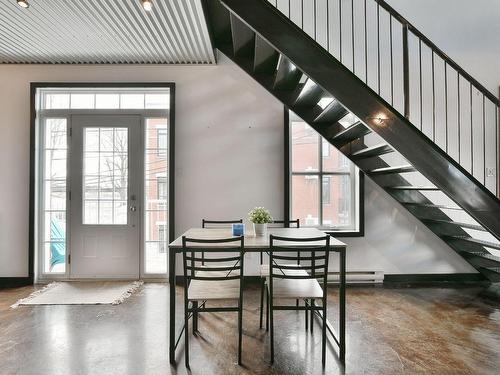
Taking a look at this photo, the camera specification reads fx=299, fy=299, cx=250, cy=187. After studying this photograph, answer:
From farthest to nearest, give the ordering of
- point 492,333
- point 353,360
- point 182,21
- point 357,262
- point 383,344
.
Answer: point 357,262
point 182,21
point 492,333
point 383,344
point 353,360

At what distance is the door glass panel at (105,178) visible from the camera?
4258 mm

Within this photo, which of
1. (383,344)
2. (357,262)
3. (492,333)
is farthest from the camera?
(357,262)

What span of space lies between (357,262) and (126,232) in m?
3.28

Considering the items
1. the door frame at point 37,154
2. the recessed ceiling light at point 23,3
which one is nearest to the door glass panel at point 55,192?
the door frame at point 37,154

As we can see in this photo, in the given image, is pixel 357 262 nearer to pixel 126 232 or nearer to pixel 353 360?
pixel 353 360

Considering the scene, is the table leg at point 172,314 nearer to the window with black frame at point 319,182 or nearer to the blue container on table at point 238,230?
the blue container on table at point 238,230

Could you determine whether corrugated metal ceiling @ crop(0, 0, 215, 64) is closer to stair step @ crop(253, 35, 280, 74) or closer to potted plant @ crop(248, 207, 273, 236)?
stair step @ crop(253, 35, 280, 74)

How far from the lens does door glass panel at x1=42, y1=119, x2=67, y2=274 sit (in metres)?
4.29

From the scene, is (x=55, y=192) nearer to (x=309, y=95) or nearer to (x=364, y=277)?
(x=309, y=95)

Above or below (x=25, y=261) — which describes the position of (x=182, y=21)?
above

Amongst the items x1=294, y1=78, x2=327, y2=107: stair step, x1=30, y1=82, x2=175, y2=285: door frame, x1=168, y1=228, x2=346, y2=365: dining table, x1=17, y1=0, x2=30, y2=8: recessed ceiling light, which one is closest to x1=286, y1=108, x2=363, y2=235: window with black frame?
x1=294, y1=78, x2=327, y2=107: stair step

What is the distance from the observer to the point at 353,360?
235cm

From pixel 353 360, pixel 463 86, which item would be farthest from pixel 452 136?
pixel 353 360

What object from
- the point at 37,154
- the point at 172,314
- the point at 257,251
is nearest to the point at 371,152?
the point at 257,251
